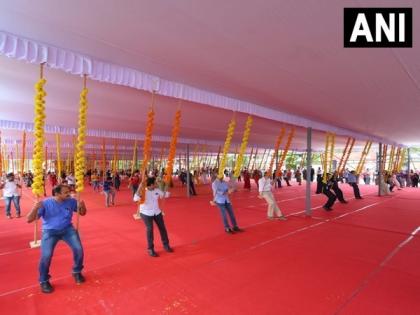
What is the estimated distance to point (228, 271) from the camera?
4.03 meters

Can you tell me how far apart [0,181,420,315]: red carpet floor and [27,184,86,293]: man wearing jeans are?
0.64 ft

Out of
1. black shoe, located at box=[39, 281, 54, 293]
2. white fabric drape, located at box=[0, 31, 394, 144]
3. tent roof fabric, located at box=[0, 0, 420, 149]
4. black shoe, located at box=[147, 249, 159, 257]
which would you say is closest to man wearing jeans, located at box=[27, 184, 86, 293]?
black shoe, located at box=[39, 281, 54, 293]

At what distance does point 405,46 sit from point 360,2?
4.05 feet

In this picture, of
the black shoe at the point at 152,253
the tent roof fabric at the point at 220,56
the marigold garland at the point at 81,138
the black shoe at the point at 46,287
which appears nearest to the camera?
the tent roof fabric at the point at 220,56

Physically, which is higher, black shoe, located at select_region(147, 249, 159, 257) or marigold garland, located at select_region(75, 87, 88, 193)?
marigold garland, located at select_region(75, 87, 88, 193)

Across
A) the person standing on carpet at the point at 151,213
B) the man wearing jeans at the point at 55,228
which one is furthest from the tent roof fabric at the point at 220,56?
the man wearing jeans at the point at 55,228

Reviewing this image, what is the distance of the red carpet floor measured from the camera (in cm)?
310

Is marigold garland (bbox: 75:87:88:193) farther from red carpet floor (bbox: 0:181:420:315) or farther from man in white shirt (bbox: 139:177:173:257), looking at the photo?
red carpet floor (bbox: 0:181:420:315)

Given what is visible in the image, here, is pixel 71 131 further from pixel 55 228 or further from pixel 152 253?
pixel 55 228

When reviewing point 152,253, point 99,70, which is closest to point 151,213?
point 152,253

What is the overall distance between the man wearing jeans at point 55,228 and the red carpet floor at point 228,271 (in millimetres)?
197

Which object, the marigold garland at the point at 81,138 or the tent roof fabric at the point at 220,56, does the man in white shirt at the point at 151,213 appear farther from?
the tent roof fabric at the point at 220,56

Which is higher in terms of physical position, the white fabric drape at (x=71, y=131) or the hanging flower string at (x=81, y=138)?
the white fabric drape at (x=71, y=131)

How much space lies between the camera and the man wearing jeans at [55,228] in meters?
3.44
